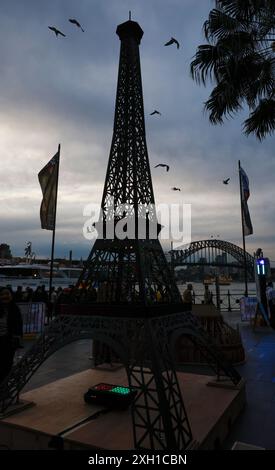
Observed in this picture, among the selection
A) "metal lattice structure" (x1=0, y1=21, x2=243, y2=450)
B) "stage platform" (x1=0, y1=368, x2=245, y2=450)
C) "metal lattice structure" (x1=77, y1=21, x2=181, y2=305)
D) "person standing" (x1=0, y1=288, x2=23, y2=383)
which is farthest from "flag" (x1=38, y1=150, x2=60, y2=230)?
"stage platform" (x1=0, y1=368, x2=245, y2=450)

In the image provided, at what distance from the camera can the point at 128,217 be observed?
10.0 metres

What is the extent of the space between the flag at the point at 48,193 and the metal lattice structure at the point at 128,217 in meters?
9.24

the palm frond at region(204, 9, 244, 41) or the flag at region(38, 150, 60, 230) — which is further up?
the palm frond at region(204, 9, 244, 41)

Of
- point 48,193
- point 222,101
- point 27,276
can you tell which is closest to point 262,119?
point 222,101

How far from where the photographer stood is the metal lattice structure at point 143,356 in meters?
5.68

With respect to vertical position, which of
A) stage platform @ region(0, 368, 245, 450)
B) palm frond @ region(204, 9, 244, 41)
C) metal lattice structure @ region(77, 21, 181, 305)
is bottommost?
stage platform @ region(0, 368, 245, 450)

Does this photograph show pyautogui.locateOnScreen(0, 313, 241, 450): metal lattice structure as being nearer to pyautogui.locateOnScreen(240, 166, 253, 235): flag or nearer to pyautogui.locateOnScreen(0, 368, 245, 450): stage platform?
pyautogui.locateOnScreen(0, 368, 245, 450): stage platform

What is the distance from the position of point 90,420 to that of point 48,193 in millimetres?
14828

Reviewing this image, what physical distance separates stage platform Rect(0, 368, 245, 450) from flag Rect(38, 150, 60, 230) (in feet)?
38.6

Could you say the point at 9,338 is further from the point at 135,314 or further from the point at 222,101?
the point at 222,101

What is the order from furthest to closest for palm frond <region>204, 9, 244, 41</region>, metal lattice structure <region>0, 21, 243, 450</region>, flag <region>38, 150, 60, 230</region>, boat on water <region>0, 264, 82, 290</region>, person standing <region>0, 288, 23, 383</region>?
boat on water <region>0, 264, 82, 290</region>
flag <region>38, 150, 60, 230</region>
palm frond <region>204, 9, 244, 41</region>
person standing <region>0, 288, 23, 383</region>
metal lattice structure <region>0, 21, 243, 450</region>

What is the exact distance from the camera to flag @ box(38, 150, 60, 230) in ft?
61.9

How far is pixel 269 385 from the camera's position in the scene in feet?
33.3
